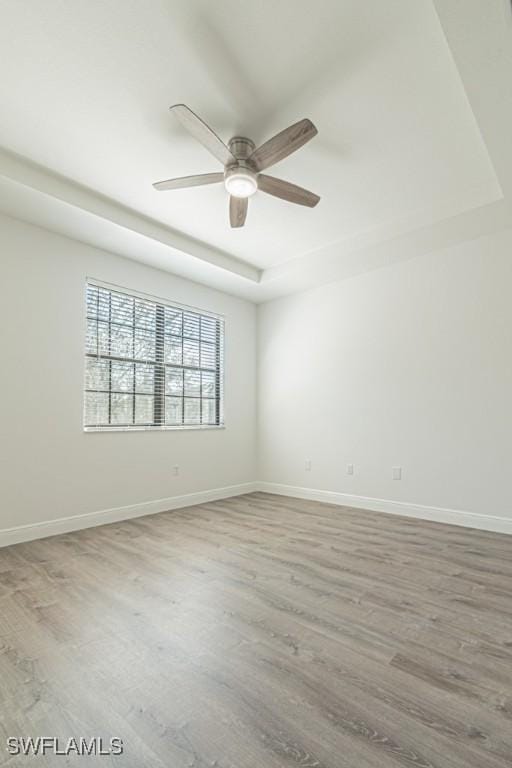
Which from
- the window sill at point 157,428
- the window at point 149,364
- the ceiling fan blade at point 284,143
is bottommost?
the window sill at point 157,428

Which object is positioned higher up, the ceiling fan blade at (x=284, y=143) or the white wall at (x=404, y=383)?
the ceiling fan blade at (x=284, y=143)

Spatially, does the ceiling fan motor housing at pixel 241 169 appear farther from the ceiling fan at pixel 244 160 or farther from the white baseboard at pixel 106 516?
the white baseboard at pixel 106 516

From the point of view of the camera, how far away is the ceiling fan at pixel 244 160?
2117 mm

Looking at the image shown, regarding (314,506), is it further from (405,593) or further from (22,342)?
(22,342)

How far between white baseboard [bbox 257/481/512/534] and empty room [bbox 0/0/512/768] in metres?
0.03

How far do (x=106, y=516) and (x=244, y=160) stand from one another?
3.31 metres

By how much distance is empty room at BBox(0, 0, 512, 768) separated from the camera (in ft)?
4.72

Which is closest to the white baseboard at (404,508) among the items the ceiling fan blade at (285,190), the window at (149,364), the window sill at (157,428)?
the window sill at (157,428)

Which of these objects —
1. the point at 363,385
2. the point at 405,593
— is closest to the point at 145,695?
the point at 405,593

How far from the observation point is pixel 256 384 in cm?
561

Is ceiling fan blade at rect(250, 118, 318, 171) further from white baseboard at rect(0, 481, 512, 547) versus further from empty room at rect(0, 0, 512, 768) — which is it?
white baseboard at rect(0, 481, 512, 547)

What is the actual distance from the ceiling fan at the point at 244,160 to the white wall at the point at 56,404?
151 cm

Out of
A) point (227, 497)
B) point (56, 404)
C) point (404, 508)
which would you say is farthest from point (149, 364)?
point (404, 508)

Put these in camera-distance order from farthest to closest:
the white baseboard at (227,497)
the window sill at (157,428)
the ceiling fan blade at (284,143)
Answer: the window sill at (157,428) → the white baseboard at (227,497) → the ceiling fan blade at (284,143)
